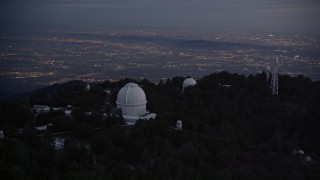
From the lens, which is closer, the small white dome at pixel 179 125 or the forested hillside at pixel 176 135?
the forested hillside at pixel 176 135

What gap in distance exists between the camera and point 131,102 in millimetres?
19547

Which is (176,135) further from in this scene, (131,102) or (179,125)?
(131,102)

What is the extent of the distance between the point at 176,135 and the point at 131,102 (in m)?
4.26

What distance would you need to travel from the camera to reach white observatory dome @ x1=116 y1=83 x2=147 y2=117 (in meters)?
19.6

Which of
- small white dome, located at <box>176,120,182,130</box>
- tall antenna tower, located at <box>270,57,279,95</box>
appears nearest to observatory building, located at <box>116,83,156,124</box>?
small white dome, located at <box>176,120,182,130</box>

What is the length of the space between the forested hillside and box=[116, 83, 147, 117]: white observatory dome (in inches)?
22.5

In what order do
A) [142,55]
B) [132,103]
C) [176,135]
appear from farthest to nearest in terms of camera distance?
[142,55] < [132,103] < [176,135]

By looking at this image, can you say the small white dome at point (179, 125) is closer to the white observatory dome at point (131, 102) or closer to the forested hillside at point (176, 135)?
the forested hillside at point (176, 135)

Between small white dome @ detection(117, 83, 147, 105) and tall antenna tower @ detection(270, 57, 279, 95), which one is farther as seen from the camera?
tall antenna tower @ detection(270, 57, 279, 95)

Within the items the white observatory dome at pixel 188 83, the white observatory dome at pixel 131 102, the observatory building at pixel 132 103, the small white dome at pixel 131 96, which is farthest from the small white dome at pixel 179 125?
the white observatory dome at pixel 188 83

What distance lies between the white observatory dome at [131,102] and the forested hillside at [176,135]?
22.5 inches

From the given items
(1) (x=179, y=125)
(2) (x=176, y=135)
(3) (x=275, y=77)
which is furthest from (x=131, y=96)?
(3) (x=275, y=77)

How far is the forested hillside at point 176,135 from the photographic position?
12148mm

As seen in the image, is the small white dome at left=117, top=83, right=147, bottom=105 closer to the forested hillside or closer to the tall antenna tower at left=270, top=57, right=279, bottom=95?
the forested hillside
